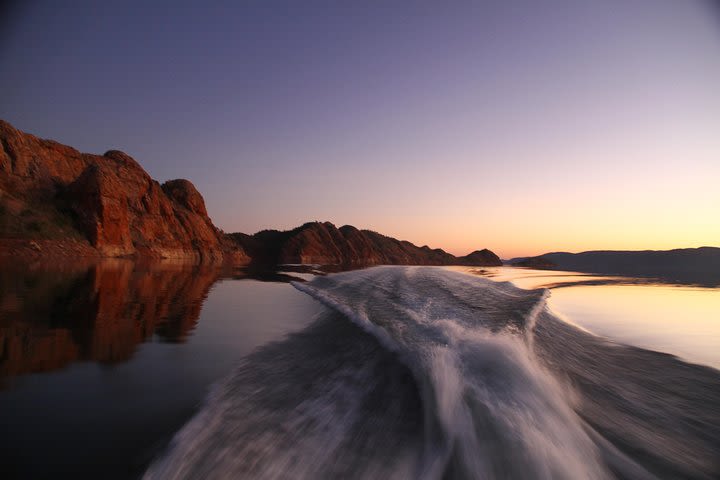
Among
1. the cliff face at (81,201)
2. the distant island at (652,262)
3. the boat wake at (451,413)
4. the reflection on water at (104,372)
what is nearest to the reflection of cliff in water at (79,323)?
the reflection on water at (104,372)

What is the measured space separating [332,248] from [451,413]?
405 ft

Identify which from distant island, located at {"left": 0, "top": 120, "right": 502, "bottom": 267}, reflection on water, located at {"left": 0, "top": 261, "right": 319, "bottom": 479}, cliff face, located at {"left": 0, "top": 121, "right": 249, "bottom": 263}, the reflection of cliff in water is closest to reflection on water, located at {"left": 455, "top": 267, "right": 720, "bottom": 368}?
reflection on water, located at {"left": 0, "top": 261, "right": 319, "bottom": 479}

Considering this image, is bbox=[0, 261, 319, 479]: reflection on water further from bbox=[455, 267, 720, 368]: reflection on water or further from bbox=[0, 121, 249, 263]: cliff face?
bbox=[0, 121, 249, 263]: cliff face

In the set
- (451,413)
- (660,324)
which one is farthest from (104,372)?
(660,324)

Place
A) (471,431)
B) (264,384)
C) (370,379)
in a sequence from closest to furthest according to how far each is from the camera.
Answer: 1. (471,431)
2. (264,384)
3. (370,379)

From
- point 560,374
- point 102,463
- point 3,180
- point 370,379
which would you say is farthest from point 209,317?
point 3,180

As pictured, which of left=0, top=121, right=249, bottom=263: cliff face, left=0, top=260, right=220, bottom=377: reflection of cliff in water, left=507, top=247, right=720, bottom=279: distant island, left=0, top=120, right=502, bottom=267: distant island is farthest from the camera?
left=507, top=247, right=720, bottom=279: distant island

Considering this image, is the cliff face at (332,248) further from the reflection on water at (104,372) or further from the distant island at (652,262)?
the reflection on water at (104,372)

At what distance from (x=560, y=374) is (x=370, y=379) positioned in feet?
9.05

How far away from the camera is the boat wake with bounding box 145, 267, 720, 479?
8.00 feet

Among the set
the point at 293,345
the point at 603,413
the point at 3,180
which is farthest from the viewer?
the point at 3,180

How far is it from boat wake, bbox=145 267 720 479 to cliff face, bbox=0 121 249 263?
40572 millimetres

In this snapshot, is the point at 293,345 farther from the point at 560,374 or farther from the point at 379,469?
the point at 560,374

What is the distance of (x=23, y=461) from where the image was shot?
2234 millimetres
